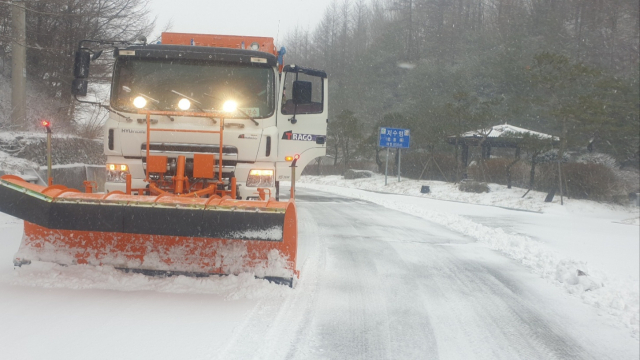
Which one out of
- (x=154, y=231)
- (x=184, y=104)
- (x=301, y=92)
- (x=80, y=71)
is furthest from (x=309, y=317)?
(x=80, y=71)

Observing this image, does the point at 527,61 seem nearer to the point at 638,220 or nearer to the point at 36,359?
the point at 638,220

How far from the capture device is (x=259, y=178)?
5.91 meters

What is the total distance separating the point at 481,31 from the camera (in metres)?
45.0

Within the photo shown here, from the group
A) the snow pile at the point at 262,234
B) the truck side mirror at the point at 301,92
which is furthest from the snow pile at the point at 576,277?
the truck side mirror at the point at 301,92

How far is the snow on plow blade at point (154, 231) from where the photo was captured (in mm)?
Answer: 4336

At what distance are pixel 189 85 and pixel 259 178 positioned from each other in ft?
4.92

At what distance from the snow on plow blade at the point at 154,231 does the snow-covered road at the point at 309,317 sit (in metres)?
0.16

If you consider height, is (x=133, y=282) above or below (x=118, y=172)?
below

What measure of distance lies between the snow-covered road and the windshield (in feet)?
7.09

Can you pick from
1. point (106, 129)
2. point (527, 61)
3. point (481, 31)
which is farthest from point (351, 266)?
point (481, 31)

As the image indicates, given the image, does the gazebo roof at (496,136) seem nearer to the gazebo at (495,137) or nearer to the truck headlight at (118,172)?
the gazebo at (495,137)

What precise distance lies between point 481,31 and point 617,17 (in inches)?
517

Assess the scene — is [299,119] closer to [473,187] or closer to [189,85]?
[189,85]

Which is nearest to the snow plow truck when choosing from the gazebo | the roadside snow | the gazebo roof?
the roadside snow
